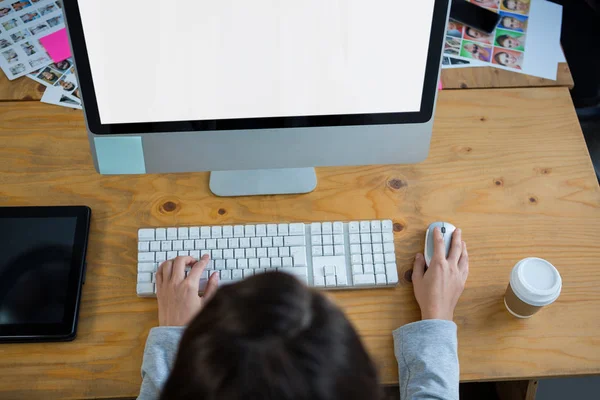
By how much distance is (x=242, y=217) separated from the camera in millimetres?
1007

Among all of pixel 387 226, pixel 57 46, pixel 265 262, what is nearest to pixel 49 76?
pixel 57 46

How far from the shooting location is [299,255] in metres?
0.93

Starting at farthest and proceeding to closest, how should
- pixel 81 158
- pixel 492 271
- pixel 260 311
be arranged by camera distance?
pixel 81 158 < pixel 492 271 < pixel 260 311

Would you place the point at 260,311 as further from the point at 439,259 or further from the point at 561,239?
the point at 561,239

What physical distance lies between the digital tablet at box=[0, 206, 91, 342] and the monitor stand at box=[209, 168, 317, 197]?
0.70 feet

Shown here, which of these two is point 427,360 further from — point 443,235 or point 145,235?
point 145,235

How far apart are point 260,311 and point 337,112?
45cm

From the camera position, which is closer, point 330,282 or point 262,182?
point 330,282

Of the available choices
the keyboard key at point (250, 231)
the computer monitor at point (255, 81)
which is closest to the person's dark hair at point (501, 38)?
the computer monitor at point (255, 81)

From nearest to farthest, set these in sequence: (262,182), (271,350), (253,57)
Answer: (271,350), (253,57), (262,182)

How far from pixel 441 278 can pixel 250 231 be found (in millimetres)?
289

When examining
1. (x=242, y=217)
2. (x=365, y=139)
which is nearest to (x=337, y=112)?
(x=365, y=139)

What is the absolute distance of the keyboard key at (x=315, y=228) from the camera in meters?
0.96

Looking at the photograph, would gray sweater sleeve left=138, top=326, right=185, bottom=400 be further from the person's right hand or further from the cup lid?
the cup lid
